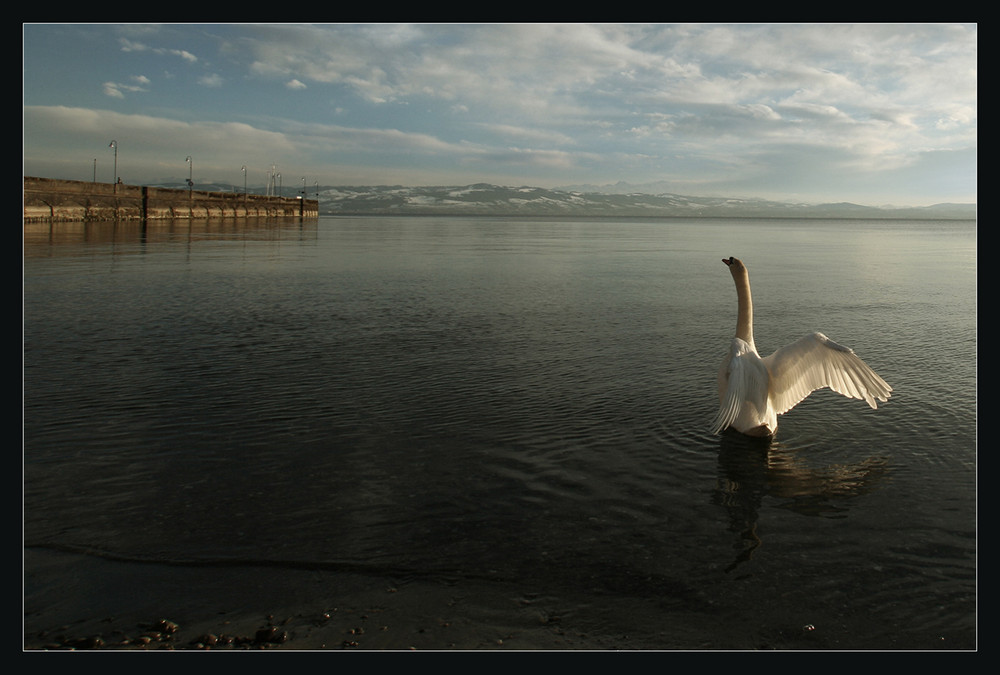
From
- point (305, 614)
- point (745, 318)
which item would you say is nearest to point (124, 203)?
point (745, 318)

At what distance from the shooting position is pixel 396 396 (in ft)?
29.3

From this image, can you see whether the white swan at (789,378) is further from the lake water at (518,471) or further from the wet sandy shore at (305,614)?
the wet sandy shore at (305,614)

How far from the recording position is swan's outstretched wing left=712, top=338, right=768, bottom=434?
709cm

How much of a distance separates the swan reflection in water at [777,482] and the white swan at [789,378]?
0.30 m

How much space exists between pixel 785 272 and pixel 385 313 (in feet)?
55.4

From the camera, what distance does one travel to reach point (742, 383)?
7195mm

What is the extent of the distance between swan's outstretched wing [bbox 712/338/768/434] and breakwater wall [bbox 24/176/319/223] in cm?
4703

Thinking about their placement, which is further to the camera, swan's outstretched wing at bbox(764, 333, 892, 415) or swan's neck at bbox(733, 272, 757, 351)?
swan's neck at bbox(733, 272, 757, 351)

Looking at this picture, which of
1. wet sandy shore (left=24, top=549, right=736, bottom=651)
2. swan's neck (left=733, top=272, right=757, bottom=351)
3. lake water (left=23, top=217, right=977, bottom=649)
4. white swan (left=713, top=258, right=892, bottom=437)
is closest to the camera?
wet sandy shore (left=24, top=549, right=736, bottom=651)

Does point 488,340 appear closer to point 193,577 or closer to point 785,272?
point 193,577

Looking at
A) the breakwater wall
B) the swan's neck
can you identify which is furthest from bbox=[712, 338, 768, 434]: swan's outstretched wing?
the breakwater wall

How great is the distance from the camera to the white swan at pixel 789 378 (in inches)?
288

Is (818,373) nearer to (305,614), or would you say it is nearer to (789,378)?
(789,378)

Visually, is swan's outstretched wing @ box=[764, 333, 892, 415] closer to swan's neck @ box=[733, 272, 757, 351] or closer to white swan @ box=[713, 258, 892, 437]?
white swan @ box=[713, 258, 892, 437]
